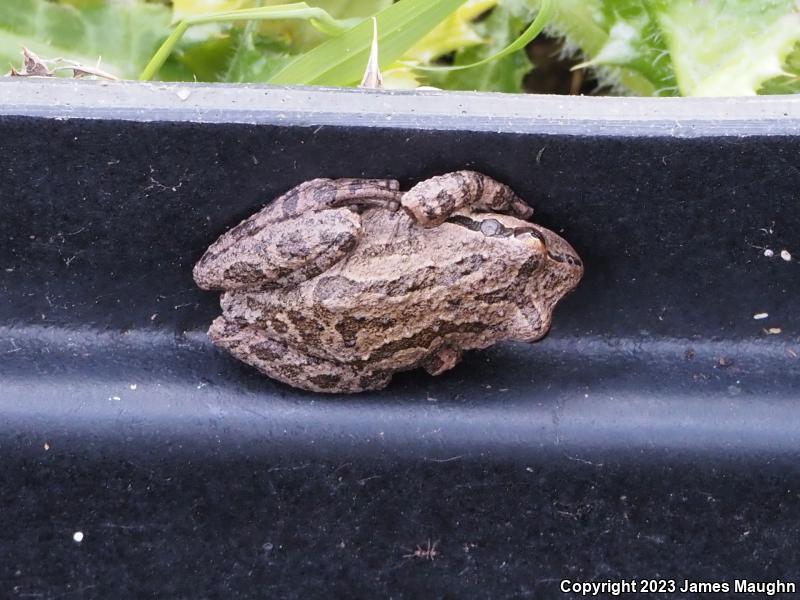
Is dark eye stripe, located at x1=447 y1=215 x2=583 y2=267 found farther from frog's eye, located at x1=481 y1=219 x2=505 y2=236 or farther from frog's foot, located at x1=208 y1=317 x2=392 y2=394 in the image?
frog's foot, located at x1=208 y1=317 x2=392 y2=394

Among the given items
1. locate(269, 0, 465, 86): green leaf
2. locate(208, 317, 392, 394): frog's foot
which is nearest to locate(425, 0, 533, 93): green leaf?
locate(269, 0, 465, 86): green leaf

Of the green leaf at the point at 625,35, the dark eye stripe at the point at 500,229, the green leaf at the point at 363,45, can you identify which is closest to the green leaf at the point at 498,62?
the green leaf at the point at 625,35

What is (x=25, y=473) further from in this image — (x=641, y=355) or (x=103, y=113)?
(x=641, y=355)

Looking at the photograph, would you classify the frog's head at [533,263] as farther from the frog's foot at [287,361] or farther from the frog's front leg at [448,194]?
the frog's foot at [287,361]

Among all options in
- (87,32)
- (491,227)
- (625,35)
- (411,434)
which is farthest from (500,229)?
(87,32)

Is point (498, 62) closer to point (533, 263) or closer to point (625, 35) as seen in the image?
point (625, 35)

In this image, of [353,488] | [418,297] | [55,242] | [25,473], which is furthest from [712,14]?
[25,473]

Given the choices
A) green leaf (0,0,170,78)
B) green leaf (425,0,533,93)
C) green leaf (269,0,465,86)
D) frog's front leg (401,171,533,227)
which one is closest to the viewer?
frog's front leg (401,171,533,227)
